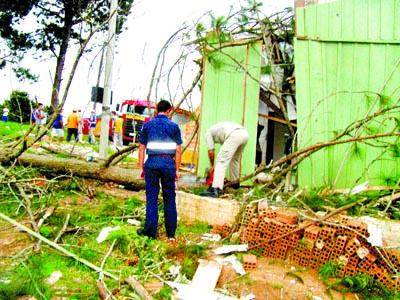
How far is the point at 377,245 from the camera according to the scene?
413 cm

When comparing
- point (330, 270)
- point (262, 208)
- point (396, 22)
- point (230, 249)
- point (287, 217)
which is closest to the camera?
point (330, 270)

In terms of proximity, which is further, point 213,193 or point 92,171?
point 92,171

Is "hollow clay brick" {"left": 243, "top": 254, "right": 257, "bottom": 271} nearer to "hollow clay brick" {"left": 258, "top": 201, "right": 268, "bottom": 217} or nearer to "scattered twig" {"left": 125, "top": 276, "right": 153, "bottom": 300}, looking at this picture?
"hollow clay brick" {"left": 258, "top": 201, "right": 268, "bottom": 217}

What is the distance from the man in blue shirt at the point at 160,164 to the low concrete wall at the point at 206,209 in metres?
0.69

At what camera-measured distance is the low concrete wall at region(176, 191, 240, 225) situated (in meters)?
5.39

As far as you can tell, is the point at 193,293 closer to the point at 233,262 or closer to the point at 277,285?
the point at 233,262

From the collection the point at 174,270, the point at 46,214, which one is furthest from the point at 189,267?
the point at 46,214

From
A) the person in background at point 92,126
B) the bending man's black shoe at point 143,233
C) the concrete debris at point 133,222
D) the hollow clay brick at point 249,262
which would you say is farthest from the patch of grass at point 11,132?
the hollow clay brick at point 249,262

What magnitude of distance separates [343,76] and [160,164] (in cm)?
310

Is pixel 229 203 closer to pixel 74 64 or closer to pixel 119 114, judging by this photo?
pixel 74 64

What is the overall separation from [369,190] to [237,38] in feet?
11.0

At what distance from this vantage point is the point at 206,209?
5.65 m

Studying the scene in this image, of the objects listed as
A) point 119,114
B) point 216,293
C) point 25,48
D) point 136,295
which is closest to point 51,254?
point 136,295

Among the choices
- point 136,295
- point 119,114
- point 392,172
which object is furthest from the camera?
point 119,114
